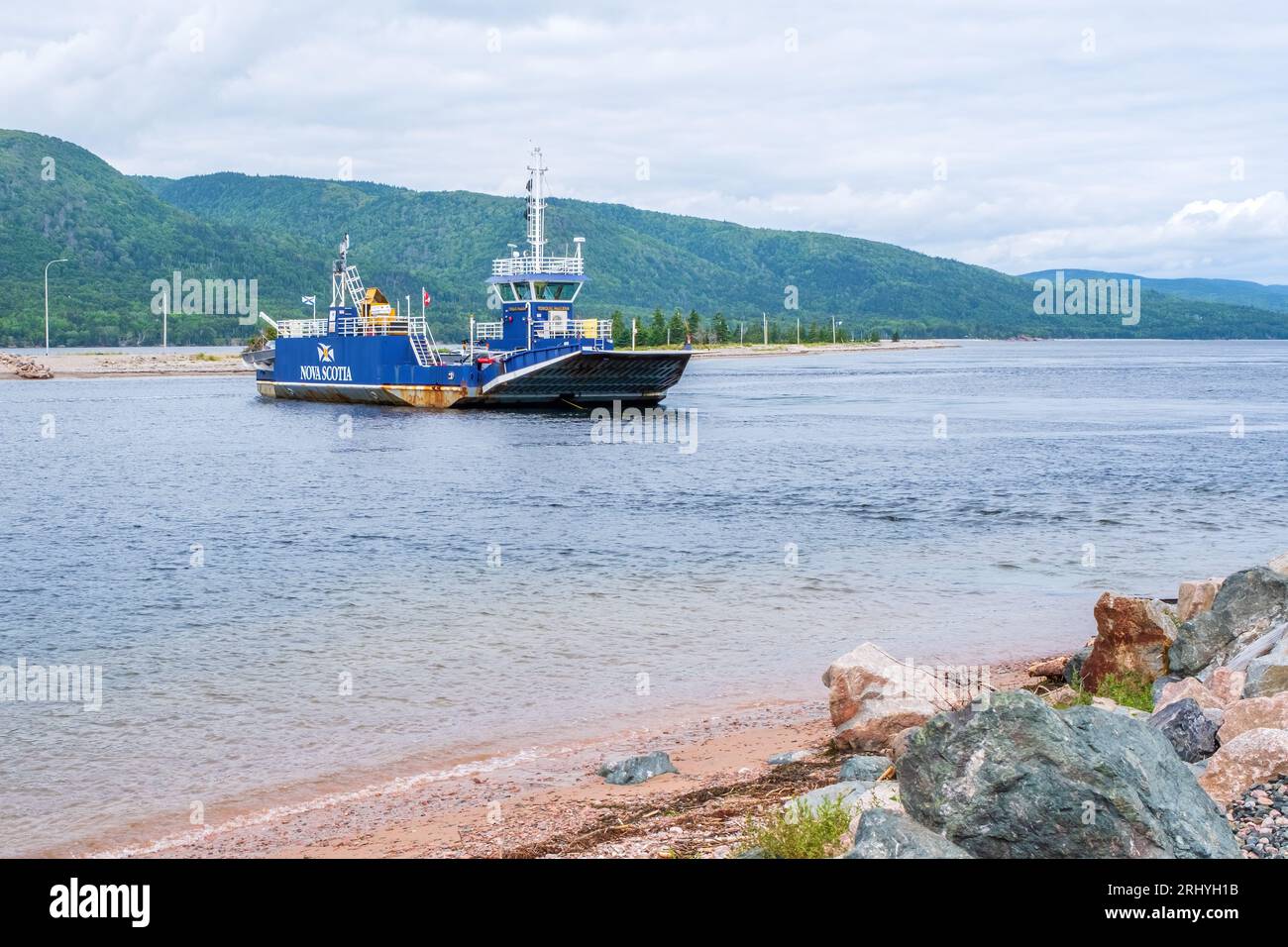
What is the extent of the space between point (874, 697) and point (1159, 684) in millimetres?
3023

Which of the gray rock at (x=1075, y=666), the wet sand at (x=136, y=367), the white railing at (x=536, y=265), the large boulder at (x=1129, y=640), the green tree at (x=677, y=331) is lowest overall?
the gray rock at (x=1075, y=666)

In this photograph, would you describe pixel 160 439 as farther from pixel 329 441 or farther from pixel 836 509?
pixel 836 509

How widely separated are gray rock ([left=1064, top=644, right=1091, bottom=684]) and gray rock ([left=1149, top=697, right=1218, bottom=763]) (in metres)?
4.54

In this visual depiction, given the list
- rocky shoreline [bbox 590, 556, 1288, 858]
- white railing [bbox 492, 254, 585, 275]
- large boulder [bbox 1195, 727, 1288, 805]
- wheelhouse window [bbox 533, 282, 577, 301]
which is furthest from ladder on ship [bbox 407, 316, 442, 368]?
large boulder [bbox 1195, 727, 1288, 805]

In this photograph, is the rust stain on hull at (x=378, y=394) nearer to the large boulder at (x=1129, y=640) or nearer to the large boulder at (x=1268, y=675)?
the large boulder at (x=1129, y=640)

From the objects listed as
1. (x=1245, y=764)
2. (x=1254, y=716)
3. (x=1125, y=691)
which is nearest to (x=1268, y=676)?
(x=1254, y=716)

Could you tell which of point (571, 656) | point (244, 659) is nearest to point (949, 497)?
point (571, 656)

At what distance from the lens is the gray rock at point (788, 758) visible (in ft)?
39.1

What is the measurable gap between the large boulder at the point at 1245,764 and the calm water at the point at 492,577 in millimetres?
7218

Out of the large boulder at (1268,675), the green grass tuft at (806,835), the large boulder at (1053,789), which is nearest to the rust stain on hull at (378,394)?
the large boulder at (1268,675)

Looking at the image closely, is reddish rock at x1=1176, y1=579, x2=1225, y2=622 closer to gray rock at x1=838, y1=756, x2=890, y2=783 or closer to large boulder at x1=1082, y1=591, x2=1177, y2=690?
large boulder at x1=1082, y1=591, x2=1177, y2=690

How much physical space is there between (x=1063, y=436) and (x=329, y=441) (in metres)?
34.3

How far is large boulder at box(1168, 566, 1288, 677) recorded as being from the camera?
12.7 meters

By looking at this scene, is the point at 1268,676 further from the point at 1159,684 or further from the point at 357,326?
the point at 357,326
